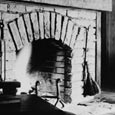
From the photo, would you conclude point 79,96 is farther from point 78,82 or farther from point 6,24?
point 6,24

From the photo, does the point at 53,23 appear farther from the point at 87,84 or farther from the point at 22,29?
the point at 87,84

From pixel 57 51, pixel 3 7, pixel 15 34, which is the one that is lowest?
pixel 57 51

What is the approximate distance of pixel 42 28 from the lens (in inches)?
151

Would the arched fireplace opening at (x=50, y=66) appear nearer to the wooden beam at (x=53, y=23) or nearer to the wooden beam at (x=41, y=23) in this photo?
the wooden beam at (x=53, y=23)

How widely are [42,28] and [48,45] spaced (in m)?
0.57

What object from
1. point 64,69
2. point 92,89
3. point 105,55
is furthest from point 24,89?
point 105,55

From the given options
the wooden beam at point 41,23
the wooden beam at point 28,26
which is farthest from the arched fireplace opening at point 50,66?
the wooden beam at point 28,26

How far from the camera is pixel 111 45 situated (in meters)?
5.22

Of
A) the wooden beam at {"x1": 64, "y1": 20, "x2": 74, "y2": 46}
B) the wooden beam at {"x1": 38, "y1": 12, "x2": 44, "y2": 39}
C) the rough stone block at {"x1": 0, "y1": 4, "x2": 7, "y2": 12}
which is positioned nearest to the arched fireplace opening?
the wooden beam at {"x1": 64, "y1": 20, "x2": 74, "y2": 46}

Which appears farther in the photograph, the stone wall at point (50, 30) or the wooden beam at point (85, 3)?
the wooden beam at point (85, 3)

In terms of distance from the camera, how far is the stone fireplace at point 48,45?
140 inches

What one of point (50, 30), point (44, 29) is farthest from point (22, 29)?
point (50, 30)

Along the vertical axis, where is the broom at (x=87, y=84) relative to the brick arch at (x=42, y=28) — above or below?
below

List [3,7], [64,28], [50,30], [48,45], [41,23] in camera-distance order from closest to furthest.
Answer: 1. [3,7]
2. [41,23]
3. [50,30]
4. [64,28]
5. [48,45]
